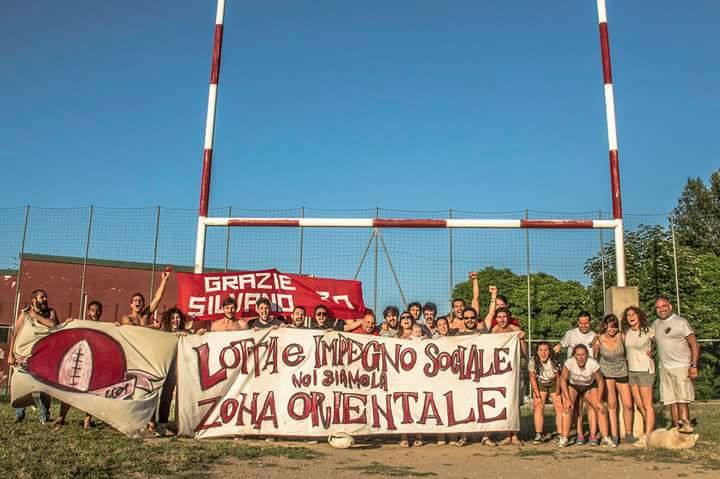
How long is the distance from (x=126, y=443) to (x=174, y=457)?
105 cm

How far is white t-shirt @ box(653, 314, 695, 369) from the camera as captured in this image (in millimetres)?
7375

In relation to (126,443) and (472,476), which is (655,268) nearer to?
(472,476)

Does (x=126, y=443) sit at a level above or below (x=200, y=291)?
below

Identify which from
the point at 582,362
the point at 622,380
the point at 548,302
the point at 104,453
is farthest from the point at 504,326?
the point at 548,302

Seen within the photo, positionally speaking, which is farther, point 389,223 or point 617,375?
point 389,223

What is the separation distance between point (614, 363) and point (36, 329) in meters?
6.76

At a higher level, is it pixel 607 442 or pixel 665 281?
pixel 665 281

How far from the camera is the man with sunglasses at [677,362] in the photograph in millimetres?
7312

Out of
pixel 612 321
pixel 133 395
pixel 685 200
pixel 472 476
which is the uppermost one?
pixel 685 200

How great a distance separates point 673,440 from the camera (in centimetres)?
697

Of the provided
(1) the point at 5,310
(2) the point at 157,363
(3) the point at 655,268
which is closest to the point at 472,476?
(2) the point at 157,363

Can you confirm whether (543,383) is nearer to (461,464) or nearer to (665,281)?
(461,464)

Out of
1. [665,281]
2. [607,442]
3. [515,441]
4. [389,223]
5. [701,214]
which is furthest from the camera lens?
[701,214]

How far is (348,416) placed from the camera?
7.36 metres
